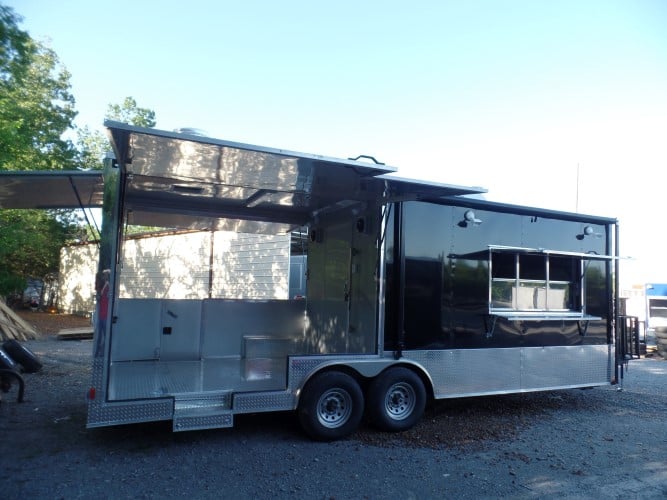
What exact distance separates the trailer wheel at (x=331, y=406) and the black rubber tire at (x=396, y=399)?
19 cm

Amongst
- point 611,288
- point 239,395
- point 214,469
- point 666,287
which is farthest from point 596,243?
point 666,287

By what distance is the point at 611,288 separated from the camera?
24.7 feet

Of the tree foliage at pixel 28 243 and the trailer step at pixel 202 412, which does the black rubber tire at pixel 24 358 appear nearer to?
the trailer step at pixel 202 412

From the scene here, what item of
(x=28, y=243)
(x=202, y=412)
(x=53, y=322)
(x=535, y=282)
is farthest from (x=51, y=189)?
(x=53, y=322)

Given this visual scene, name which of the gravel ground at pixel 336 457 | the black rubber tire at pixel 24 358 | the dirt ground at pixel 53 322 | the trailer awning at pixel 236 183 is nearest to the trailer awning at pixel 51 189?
the trailer awning at pixel 236 183

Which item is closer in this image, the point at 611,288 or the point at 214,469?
the point at 214,469

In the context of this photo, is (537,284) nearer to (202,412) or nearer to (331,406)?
(331,406)

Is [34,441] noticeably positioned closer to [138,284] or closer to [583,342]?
[583,342]

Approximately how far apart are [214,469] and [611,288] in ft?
20.0

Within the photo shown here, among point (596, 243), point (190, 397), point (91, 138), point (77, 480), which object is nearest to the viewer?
point (77, 480)

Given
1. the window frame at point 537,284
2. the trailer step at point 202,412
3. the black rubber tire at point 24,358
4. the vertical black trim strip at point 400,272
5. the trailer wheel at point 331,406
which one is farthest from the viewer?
the black rubber tire at point 24,358

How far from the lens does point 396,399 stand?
5.89 metres

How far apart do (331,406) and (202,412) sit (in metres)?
1.37

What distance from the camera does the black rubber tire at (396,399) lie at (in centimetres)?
566
